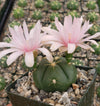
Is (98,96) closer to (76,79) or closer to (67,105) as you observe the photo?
(76,79)

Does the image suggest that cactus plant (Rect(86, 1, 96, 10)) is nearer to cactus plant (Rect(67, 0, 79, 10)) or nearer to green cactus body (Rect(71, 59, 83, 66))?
cactus plant (Rect(67, 0, 79, 10))

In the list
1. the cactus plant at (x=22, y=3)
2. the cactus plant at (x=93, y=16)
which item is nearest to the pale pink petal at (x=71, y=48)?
the cactus plant at (x=93, y=16)

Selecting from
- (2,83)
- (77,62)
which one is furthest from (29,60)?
(77,62)

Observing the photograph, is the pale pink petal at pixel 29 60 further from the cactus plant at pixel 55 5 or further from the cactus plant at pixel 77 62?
the cactus plant at pixel 55 5

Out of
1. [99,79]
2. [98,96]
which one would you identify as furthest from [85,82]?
[99,79]

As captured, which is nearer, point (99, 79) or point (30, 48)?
point (30, 48)

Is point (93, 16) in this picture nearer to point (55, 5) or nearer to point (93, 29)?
point (93, 29)

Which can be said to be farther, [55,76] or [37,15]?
[37,15]

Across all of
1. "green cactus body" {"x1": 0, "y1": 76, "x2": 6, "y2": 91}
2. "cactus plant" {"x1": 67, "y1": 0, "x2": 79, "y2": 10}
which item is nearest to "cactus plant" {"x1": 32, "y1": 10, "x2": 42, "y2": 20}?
"cactus plant" {"x1": 67, "y1": 0, "x2": 79, "y2": 10}
